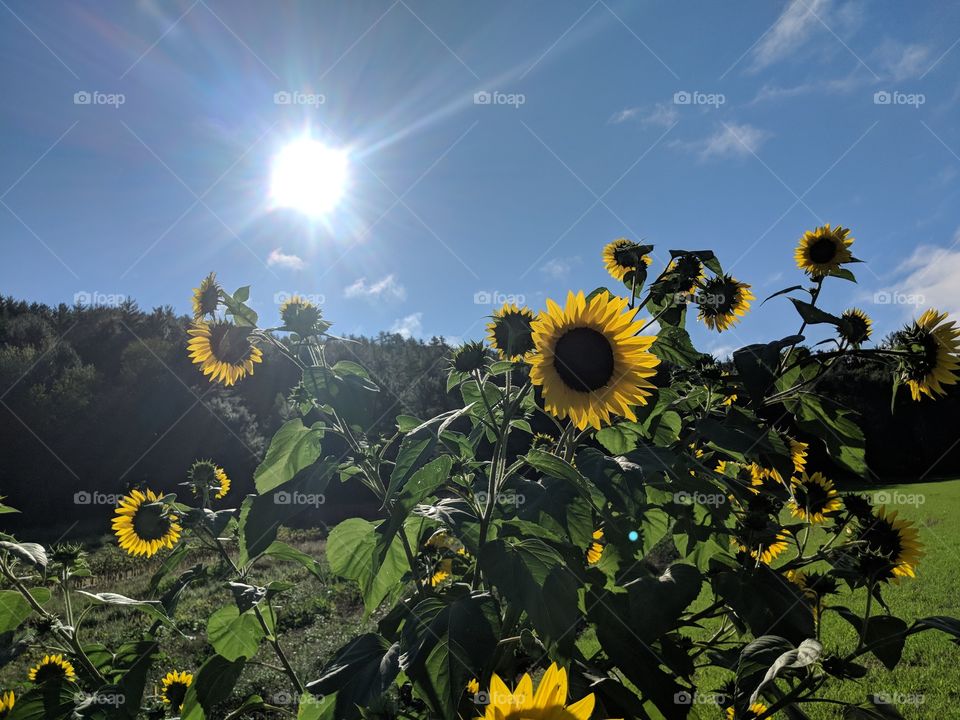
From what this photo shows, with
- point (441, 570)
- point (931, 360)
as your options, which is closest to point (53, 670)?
point (441, 570)

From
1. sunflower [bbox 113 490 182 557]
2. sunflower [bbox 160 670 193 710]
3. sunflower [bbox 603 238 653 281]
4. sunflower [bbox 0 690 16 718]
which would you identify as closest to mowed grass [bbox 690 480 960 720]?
sunflower [bbox 603 238 653 281]

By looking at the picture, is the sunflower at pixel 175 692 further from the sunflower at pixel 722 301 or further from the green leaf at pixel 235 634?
the sunflower at pixel 722 301

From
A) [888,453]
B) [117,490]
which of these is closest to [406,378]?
[117,490]

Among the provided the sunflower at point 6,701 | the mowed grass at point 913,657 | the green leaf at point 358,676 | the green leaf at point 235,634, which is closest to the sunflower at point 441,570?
the green leaf at point 235,634

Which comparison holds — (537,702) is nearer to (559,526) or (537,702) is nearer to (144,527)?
(559,526)

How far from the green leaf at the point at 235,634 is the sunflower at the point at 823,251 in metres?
2.57

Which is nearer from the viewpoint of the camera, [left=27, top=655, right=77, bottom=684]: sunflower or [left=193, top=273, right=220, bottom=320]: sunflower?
[left=193, top=273, right=220, bottom=320]: sunflower

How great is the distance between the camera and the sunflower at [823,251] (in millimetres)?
2730

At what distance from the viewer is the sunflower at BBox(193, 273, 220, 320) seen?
7.71 ft

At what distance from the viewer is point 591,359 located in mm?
1706

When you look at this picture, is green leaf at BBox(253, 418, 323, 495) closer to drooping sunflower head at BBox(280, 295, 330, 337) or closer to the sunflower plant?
the sunflower plant

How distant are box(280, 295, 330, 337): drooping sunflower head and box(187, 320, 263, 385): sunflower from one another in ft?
1.49

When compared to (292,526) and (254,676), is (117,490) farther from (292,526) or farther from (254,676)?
(254,676)

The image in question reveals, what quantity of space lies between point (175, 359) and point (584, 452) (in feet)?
71.2
